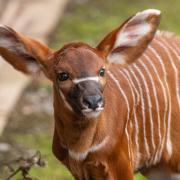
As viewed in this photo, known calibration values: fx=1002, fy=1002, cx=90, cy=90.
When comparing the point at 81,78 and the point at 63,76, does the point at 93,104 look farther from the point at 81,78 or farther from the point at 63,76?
the point at 63,76

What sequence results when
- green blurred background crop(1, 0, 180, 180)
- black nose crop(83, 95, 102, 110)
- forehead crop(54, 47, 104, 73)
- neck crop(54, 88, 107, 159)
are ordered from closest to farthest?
black nose crop(83, 95, 102, 110), forehead crop(54, 47, 104, 73), neck crop(54, 88, 107, 159), green blurred background crop(1, 0, 180, 180)

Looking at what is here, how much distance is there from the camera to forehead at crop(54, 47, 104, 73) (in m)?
5.73

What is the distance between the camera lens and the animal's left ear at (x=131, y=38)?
19.9 feet

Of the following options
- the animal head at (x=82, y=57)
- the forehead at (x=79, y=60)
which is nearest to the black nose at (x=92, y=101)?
the animal head at (x=82, y=57)

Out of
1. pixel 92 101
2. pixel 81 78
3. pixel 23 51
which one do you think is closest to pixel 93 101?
pixel 92 101

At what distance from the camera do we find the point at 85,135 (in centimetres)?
604

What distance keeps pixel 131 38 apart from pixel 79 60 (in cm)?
57

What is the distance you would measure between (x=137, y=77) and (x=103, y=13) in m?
5.57

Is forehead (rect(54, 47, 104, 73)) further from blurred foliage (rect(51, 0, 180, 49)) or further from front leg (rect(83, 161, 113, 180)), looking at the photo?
blurred foliage (rect(51, 0, 180, 49))

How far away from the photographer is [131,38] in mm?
6203

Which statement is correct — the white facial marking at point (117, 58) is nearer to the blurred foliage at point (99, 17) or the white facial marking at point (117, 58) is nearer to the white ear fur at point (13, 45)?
the white ear fur at point (13, 45)

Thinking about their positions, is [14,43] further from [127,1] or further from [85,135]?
[127,1]

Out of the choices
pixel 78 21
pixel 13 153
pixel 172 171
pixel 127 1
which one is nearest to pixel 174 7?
pixel 127 1

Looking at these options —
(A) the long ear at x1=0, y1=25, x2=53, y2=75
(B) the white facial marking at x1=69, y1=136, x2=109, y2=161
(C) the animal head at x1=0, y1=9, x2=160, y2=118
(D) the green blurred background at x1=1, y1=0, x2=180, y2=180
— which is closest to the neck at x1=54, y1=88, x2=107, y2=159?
(B) the white facial marking at x1=69, y1=136, x2=109, y2=161
